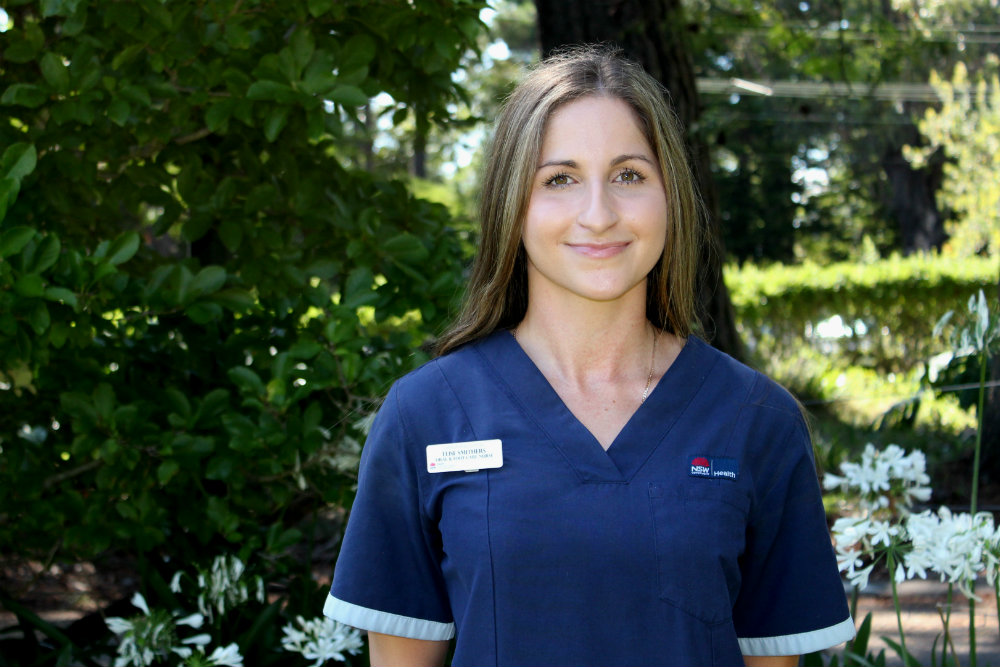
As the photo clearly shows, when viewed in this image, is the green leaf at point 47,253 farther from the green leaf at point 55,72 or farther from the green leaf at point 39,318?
the green leaf at point 55,72

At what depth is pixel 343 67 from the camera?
268cm

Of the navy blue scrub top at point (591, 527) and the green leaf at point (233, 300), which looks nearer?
the navy blue scrub top at point (591, 527)

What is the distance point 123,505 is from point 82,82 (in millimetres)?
1075

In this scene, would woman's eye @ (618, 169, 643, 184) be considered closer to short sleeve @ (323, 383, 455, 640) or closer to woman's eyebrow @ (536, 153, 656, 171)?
woman's eyebrow @ (536, 153, 656, 171)

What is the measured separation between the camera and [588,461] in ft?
5.01

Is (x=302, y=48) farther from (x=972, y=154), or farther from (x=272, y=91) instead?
(x=972, y=154)

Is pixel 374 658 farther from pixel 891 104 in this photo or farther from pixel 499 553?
pixel 891 104

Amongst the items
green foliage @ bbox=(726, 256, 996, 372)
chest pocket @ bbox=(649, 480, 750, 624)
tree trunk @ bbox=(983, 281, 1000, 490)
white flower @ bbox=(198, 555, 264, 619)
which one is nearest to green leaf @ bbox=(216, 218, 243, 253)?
white flower @ bbox=(198, 555, 264, 619)

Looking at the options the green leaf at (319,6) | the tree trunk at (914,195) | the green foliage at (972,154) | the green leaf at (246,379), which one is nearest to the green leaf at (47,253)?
the green leaf at (246,379)

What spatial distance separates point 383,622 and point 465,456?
30cm

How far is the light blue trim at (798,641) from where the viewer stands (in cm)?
162

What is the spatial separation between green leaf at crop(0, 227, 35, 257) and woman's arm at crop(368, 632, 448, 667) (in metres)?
1.18

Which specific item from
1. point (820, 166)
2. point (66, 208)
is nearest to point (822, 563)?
point (66, 208)

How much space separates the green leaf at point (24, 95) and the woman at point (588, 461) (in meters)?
1.37
